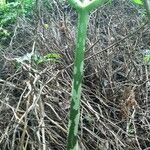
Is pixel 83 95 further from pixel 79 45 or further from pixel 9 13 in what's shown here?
pixel 9 13

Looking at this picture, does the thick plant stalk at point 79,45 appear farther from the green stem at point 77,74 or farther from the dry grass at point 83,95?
the dry grass at point 83,95

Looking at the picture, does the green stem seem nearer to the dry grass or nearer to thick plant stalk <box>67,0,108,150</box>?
thick plant stalk <box>67,0,108,150</box>

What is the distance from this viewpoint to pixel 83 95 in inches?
79.7

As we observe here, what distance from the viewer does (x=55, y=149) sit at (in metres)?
1.75

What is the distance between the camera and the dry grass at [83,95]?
1731 mm

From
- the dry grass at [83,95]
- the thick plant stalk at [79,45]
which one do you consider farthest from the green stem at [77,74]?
the dry grass at [83,95]

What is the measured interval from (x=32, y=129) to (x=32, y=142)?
101 mm

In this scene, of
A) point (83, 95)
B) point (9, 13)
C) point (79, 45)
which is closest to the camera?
point (79, 45)

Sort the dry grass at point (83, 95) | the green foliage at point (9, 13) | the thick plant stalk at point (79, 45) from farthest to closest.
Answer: the green foliage at point (9, 13), the dry grass at point (83, 95), the thick plant stalk at point (79, 45)

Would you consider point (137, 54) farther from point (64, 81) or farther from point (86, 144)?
point (86, 144)

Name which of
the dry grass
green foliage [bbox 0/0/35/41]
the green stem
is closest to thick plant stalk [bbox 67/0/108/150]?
the green stem

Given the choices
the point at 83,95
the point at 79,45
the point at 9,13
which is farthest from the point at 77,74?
the point at 9,13

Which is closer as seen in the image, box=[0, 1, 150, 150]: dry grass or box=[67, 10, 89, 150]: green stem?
box=[67, 10, 89, 150]: green stem

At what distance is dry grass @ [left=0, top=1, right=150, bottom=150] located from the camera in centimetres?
173
